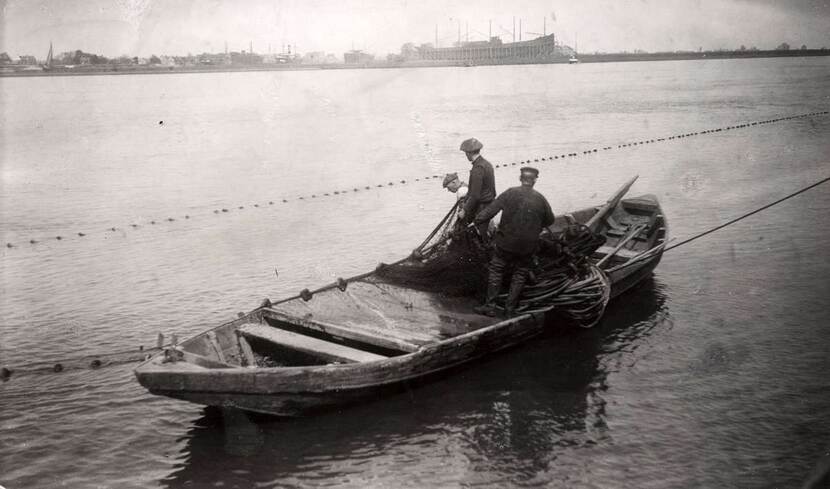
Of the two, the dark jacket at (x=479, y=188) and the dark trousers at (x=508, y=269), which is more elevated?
the dark jacket at (x=479, y=188)

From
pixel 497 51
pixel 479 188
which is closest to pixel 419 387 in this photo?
pixel 479 188

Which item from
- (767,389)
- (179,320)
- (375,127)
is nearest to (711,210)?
(767,389)

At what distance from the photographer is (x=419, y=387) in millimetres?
8617

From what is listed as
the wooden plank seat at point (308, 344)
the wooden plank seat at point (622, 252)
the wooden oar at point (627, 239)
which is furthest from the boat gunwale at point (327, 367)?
the wooden plank seat at point (622, 252)

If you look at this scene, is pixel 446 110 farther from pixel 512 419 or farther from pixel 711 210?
pixel 512 419

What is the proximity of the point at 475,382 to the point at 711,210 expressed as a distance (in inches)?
475

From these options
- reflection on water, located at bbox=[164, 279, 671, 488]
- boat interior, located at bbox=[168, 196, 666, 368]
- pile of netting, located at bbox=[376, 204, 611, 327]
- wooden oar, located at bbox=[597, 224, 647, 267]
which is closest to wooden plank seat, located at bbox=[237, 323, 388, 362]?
boat interior, located at bbox=[168, 196, 666, 368]

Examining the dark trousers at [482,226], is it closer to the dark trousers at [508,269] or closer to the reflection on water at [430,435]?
the dark trousers at [508,269]

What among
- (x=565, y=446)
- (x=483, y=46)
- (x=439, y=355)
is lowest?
Result: (x=565, y=446)

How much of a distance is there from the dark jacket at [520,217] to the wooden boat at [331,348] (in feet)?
3.09

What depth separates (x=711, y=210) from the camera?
18625 mm

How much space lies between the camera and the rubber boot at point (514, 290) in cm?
953

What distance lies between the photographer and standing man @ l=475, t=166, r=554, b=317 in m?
9.41

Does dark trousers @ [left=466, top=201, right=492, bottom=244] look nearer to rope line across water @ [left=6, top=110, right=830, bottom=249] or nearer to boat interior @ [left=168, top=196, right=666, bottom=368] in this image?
boat interior @ [left=168, top=196, right=666, bottom=368]
